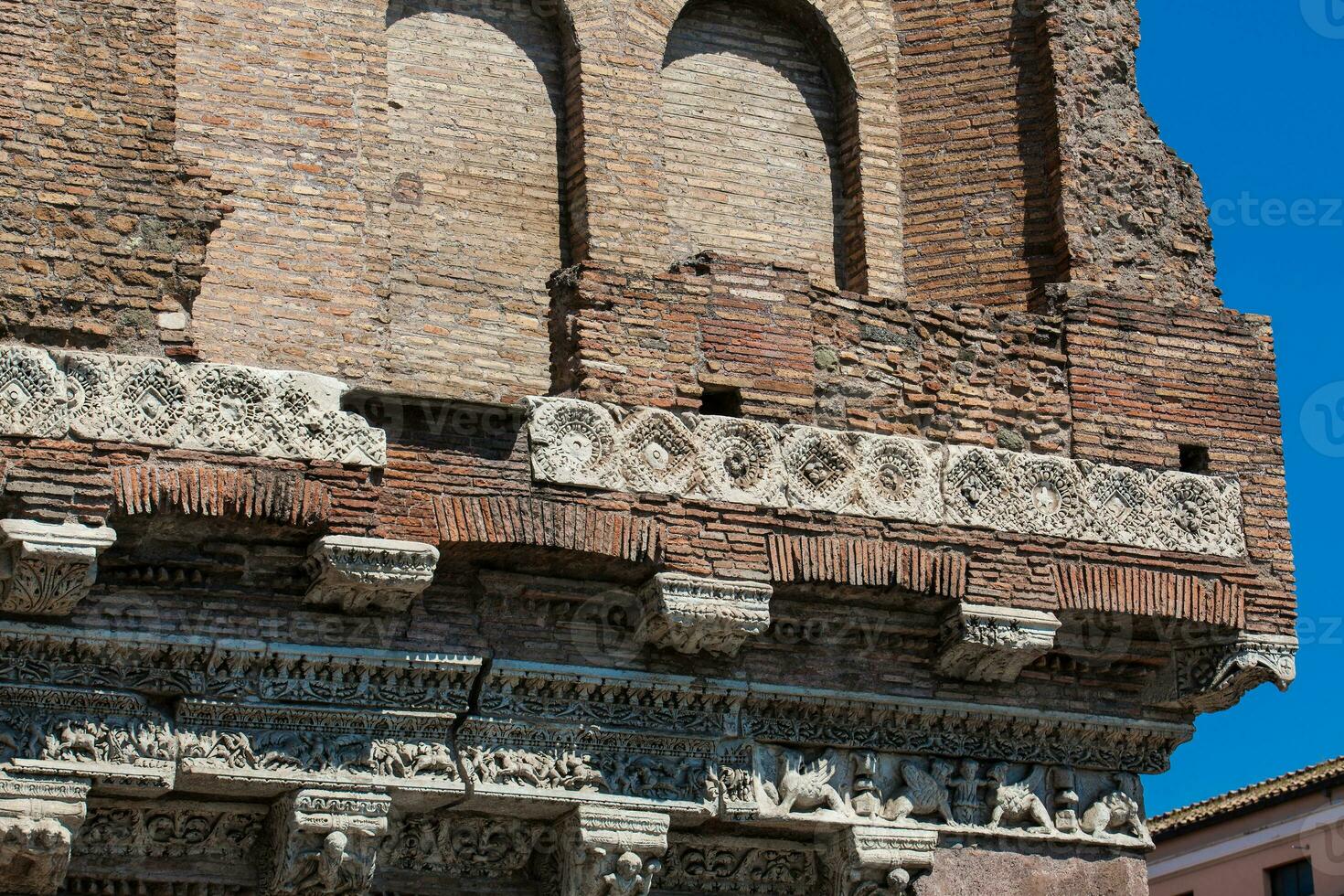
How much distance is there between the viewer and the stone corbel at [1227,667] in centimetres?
1170

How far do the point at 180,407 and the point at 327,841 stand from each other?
174 cm

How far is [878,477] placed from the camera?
447 inches

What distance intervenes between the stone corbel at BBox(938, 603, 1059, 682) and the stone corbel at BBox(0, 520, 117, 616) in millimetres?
3513

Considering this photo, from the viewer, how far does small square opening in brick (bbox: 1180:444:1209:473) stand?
1202 centimetres

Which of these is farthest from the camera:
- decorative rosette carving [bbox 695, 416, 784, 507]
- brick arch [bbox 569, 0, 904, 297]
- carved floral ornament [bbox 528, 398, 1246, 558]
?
brick arch [bbox 569, 0, 904, 297]

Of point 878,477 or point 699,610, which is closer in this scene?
point 699,610

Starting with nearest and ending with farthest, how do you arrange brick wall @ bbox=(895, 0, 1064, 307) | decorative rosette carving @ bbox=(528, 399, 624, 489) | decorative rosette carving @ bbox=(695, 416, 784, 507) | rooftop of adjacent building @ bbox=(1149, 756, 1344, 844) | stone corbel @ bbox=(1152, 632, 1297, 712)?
decorative rosette carving @ bbox=(528, 399, 624, 489) < decorative rosette carving @ bbox=(695, 416, 784, 507) < stone corbel @ bbox=(1152, 632, 1297, 712) < brick wall @ bbox=(895, 0, 1064, 307) < rooftop of adjacent building @ bbox=(1149, 756, 1344, 844)

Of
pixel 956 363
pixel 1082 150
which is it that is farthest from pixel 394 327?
pixel 1082 150

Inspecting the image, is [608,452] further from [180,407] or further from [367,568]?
[180,407]

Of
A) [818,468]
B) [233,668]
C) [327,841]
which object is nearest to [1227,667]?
[818,468]

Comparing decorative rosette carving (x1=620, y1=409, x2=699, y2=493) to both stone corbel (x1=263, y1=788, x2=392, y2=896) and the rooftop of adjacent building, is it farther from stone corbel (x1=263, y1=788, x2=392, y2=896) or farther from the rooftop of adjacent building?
the rooftop of adjacent building

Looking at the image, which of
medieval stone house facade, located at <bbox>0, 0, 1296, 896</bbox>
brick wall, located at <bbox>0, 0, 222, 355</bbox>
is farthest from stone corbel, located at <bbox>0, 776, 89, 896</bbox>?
brick wall, located at <bbox>0, 0, 222, 355</bbox>

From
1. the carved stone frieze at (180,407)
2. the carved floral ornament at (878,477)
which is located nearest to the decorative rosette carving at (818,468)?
the carved floral ornament at (878,477)

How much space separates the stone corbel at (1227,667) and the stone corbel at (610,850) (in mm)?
2535
